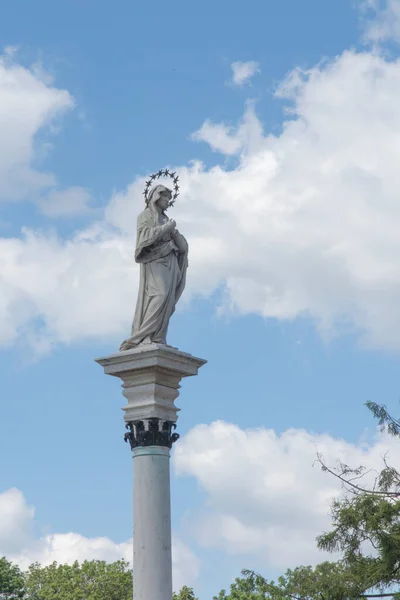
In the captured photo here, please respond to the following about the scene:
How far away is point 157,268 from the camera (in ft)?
65.3

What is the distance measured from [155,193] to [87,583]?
40.2m

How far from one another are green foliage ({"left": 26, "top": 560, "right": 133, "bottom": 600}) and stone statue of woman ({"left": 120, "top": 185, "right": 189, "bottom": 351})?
3848cm

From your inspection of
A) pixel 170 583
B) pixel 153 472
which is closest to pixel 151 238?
pixel 153 472

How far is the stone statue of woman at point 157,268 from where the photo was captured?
1955 centimetres

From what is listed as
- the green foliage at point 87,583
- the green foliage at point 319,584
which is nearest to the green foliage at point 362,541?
the green foliage at point 319,584

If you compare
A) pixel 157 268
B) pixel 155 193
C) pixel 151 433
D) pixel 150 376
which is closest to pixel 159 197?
pixel 155 193

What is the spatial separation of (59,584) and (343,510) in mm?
34868

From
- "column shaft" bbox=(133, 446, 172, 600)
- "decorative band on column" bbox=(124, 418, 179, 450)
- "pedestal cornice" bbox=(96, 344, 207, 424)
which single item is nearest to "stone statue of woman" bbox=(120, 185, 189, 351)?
"pedestal cornice" bbox=(96, 344, 207, 424)

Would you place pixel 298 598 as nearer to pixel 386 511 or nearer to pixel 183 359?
pixel 386 511

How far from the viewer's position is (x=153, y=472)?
18719 millimetres

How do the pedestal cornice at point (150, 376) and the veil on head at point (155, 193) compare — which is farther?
the veil on head at point (155, 193)

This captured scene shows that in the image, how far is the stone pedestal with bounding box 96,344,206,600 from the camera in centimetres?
1833

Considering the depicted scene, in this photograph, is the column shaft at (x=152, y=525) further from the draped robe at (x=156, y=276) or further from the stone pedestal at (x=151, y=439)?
the draped robe at (x=156, y=276)

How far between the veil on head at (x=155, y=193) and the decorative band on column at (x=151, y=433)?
12.4 ft
